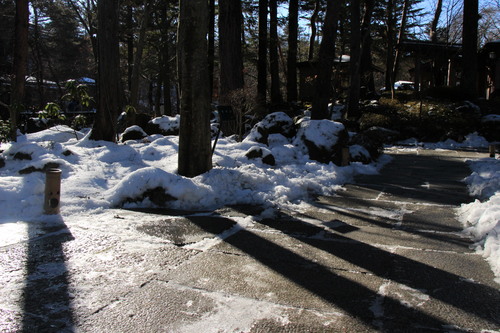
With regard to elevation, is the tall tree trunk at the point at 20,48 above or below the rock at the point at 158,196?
above

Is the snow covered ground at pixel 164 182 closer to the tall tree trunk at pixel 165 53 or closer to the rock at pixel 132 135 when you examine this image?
the rock at pixel 132 135

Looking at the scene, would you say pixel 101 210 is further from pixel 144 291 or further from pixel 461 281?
pixel 461 281

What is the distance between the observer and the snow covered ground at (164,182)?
16.7ft

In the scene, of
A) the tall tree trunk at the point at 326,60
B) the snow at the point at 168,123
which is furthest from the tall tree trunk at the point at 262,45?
the snow at the point at 168,123

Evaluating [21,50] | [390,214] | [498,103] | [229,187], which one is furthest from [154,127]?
[498,103]

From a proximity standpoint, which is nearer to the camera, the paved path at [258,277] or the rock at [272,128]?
the paved path at [258,277]

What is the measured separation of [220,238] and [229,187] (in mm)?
2155

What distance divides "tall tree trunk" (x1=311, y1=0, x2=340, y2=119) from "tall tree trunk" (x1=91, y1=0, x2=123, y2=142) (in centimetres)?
644

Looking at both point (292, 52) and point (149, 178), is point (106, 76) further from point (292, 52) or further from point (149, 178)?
point (292, 52)

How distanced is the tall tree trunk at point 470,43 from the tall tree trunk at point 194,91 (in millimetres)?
17777

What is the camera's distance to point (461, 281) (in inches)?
135

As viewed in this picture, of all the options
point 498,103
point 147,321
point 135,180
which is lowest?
point 147,321

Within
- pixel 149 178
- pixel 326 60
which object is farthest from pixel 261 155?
pixel 326 60

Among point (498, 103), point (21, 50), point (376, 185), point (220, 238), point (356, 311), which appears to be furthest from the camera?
point (498, 103)
